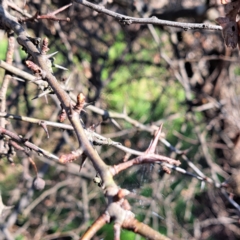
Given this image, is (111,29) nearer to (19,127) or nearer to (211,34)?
(211,34)

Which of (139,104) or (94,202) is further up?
(139,104)

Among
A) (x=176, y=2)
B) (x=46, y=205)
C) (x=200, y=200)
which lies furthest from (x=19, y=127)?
(x=200, y=200)

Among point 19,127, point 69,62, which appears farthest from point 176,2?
point 19,127

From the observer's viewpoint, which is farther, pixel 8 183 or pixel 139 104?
pixel 139 104

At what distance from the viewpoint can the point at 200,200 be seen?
4.45 meters

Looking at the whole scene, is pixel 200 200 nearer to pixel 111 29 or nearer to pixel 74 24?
pixel 111 29

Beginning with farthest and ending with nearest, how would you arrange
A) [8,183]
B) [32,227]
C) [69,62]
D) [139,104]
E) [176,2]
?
[139,104]
[8,183]
[32,227]
[176,2]
[69,62]

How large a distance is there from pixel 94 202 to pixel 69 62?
5.22ft

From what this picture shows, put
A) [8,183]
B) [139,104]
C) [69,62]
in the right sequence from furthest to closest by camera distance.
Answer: [139,104] → [8,183] → [69,62]

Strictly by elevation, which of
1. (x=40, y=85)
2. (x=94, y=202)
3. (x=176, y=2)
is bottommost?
(x=94, y=202)

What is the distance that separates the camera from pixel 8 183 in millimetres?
4344

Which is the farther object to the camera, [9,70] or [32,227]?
[32,227]

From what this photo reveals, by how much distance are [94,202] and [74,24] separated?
163cm

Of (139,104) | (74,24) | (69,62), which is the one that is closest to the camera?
(69,62)
